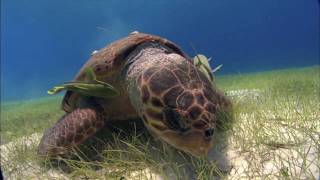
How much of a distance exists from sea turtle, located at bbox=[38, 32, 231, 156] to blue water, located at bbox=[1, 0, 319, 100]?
46.0 meters

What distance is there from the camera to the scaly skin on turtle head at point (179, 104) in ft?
9.20

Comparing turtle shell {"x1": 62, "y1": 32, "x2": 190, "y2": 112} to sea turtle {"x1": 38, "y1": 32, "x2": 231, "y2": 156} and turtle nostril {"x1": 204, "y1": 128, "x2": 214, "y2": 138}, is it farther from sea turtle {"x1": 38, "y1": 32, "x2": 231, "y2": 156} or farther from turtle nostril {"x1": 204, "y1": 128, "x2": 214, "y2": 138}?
turtle nostril {"x1": 204, "y1": 128, "x2": 214, "y2": 138}

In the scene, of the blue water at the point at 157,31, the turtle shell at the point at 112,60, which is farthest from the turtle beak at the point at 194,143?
the blue water at the point at 157,31

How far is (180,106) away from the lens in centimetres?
287

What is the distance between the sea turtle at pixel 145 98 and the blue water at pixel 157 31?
46.0m

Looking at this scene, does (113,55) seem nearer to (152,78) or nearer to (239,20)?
(152,78)

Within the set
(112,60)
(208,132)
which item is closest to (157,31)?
(112,60)

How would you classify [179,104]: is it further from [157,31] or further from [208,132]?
[157,31]

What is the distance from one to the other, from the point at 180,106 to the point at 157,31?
288ft

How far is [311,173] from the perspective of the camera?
94.2 inches

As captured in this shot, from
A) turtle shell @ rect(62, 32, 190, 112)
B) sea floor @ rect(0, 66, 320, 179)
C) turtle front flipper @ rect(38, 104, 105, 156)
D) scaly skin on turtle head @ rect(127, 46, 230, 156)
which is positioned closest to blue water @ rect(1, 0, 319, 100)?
turtle shell @ rect(62, 32, 190, 112)

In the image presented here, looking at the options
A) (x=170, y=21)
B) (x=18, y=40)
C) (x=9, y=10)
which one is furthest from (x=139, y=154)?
(x=18, y=40)

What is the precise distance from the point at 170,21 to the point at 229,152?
3149 inches

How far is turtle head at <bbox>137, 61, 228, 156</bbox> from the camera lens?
280 centimetres
